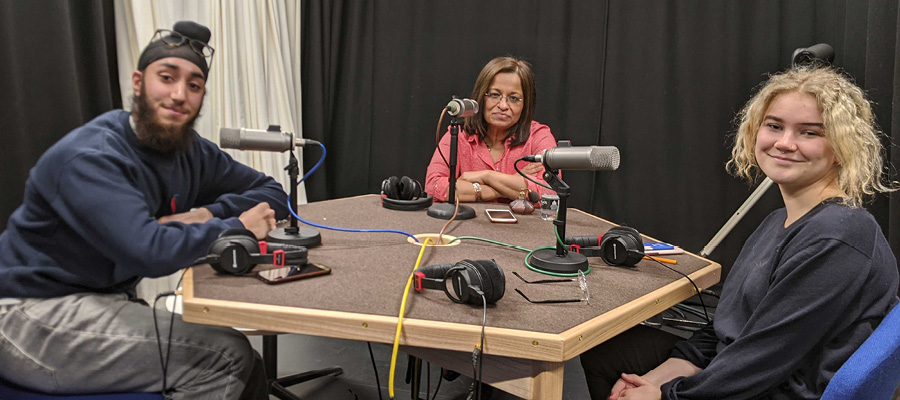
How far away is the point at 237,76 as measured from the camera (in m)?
2.88

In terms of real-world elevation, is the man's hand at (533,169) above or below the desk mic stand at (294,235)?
above

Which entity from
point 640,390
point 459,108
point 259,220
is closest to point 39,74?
point 259,220

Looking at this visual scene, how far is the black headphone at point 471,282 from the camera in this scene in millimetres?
1121

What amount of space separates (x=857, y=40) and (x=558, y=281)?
241cm

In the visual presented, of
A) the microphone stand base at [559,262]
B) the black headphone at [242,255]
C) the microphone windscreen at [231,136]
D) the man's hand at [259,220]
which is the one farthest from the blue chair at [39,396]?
the microphone stand base at [559,262]

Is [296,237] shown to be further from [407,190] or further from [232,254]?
[407,190]

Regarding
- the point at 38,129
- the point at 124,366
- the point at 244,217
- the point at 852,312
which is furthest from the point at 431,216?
the point at 38,129

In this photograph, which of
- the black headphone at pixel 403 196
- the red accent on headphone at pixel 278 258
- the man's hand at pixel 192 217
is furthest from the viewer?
the black headphone at pixel 403 196

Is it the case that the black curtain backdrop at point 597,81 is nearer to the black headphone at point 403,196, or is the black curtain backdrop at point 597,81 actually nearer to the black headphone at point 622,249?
the black headphone at point 403,196

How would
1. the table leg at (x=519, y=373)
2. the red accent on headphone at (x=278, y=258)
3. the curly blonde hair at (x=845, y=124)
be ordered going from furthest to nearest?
the red accent on headphone at (x=278, y=258) < the curly blonde hair at (x=845, y=124) < the table leg at (x=519, y=373)

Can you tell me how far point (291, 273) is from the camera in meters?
1.26

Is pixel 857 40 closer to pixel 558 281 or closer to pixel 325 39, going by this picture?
pixel 558 281

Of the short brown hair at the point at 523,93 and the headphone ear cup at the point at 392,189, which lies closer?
the headphone ear cup at the point at 392,189

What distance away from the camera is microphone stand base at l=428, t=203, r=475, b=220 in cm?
198
